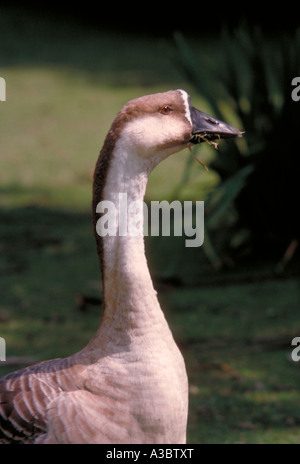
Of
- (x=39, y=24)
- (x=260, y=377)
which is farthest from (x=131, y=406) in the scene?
(x=39, y=24)

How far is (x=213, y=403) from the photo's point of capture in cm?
316

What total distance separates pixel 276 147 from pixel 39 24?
818cm

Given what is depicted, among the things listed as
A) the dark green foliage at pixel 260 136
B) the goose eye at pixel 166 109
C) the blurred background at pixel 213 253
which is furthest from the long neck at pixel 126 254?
the dark green foliage at pixel 260 136

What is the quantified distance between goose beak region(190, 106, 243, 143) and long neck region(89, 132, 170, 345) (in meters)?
0.18

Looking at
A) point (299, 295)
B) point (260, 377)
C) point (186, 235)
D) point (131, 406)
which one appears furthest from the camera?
point (186, 235)

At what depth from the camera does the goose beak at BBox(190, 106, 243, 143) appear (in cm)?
206

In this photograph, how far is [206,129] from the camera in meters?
2.06

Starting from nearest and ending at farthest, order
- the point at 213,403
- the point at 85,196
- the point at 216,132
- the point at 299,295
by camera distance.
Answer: the point at 216,132 < the point at 213,403 < the point at 299,295 < the point at 85,196

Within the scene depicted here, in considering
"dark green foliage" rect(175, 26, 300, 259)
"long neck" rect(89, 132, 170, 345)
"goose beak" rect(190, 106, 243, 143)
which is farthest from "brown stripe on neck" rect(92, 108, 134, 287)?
"dark green foliage" rect(175, 26, 300, 259)

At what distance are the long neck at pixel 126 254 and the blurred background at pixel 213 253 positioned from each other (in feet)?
3.37

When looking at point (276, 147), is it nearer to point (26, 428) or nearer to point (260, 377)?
point (260, 377)

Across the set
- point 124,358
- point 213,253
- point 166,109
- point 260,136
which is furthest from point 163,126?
point 260,136

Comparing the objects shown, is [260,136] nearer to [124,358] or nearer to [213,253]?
[213,253]

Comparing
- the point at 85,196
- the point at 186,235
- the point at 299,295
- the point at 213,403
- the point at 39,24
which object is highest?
the point at 39,24
